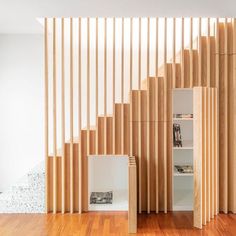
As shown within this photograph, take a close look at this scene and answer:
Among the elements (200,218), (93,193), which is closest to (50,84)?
(93,193)

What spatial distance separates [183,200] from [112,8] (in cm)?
299

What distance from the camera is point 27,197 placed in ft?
17.7

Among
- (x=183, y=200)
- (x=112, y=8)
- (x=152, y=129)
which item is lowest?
(x=183, y=200)

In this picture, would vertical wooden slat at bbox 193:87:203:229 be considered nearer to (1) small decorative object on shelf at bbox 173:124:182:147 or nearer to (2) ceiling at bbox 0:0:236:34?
(1) small decorative object on shelf at bbox 173:124:182:147

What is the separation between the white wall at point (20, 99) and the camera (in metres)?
6.37

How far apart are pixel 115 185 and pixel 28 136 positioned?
5.72ft

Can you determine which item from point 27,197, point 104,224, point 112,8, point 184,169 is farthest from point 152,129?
point 27,197

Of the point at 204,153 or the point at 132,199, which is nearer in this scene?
the point at 132,199

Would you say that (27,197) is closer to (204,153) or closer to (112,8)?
(204,153)

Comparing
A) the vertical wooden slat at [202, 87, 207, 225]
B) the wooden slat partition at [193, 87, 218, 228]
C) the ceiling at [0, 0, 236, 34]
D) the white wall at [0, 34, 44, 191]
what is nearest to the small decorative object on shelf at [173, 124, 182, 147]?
the wooden slat partition at [193, 87, 218, 228]

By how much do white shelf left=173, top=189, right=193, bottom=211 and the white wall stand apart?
2510 mm

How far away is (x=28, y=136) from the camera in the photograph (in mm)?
6430

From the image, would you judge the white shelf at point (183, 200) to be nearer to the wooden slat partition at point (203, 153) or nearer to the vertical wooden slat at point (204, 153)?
the wooden slat partition at point (203, 153)

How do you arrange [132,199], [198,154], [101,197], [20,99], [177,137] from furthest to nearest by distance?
1. [20,99]
2. [101,197]
3. [177,137]
4. [198,154]
5. [132,199]
